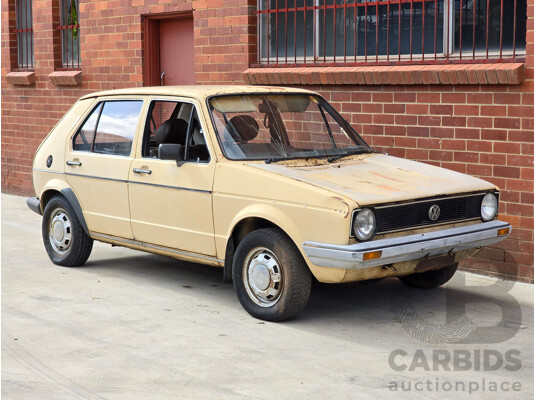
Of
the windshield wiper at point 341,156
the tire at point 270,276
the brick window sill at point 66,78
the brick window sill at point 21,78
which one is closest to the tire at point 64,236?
the tire at point 270,276

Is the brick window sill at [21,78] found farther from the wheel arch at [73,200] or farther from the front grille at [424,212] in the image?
the front grille at [424,212]

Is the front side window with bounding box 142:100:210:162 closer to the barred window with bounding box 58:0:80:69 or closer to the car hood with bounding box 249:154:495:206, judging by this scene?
the car hood with bounding box 249:154:495:206

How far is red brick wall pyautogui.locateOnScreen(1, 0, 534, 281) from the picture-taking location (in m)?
8.19

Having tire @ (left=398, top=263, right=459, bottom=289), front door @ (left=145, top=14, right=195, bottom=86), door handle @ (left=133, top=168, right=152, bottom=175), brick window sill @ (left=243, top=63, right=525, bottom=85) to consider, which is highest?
front door @ (left=145, top=14, right=195, bottom=86)

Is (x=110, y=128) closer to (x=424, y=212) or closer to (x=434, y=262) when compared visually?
(x=424, y=212)

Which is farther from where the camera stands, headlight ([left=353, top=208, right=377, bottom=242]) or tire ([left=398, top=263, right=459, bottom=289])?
tire ([left=398, top=263, right=459, bottom=289])

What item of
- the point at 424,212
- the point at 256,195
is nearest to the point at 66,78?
the point at 256,195

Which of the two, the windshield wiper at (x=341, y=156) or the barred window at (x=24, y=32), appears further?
the barred window at (x=24, y=32)

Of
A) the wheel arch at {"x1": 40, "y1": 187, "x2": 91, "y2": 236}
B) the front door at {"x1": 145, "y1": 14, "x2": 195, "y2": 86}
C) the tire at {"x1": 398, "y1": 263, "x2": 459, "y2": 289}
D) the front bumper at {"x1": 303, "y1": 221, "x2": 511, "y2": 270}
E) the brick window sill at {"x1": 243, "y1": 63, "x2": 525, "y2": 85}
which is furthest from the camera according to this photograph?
the front door at {"x1": 145, "y1": 14, "x2": 195, "y2": 86}

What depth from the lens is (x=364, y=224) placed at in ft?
20.5

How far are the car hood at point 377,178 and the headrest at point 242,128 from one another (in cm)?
38

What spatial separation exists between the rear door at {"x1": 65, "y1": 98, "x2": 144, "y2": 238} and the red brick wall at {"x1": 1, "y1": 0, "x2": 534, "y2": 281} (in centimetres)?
261

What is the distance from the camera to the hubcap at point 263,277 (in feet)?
21.7

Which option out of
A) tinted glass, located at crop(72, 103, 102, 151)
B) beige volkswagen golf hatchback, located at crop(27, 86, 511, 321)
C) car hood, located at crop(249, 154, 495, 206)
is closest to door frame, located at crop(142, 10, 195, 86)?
beige volkswagen golf hatchback, located at crop(27, 86, 511, 321)
